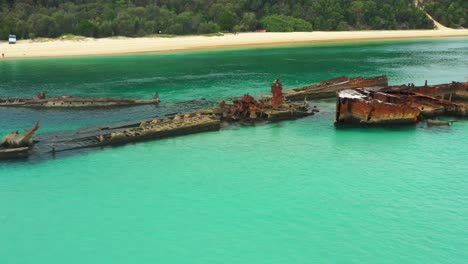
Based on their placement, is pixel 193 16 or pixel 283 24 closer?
pixel 193 16

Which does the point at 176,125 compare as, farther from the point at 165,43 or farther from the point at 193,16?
the point at 193,16

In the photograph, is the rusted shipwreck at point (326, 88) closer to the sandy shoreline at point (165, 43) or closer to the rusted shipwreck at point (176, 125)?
the rusted shipwreck at point (176, 125)

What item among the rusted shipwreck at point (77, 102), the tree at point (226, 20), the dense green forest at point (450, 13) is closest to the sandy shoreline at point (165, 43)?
the tree at point (226, 20)

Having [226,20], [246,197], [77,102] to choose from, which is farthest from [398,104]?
[226,20]

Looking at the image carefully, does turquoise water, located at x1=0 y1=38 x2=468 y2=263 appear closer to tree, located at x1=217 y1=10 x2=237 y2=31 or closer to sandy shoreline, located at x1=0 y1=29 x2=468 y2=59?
sandy shoreline, located at x1=0 y1=29 x2=468 y2=59

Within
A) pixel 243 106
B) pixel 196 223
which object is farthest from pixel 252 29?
pixel 196 223

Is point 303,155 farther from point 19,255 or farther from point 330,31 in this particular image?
point 330,31
